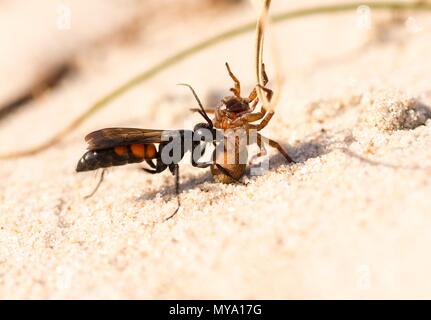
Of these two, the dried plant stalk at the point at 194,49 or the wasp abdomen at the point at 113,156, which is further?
the dried plant stalk at the point at 194,49

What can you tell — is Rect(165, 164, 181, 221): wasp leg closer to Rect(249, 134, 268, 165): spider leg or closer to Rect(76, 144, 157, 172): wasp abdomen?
Rect(76, 144, 157, 172): wasp abdomen

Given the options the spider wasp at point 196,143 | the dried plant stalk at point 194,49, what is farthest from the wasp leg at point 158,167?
the dried plant stalk at point 194,49

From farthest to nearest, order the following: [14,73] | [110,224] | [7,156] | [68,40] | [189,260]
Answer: [68,40] → [14,73] → [7,156] → [110,224] → [189,260]

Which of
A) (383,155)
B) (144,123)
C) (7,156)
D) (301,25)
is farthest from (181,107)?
(383,155)

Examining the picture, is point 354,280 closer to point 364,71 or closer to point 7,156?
point 364,71

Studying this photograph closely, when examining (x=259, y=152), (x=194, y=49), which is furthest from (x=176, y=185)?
(x=194, y=49)

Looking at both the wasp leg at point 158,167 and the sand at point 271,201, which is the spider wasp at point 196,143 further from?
the sand at point 271,201

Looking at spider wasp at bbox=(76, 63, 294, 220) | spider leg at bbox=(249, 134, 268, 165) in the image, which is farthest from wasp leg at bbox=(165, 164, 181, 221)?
spider leg at bbox=(249, 134, 268, 165)
